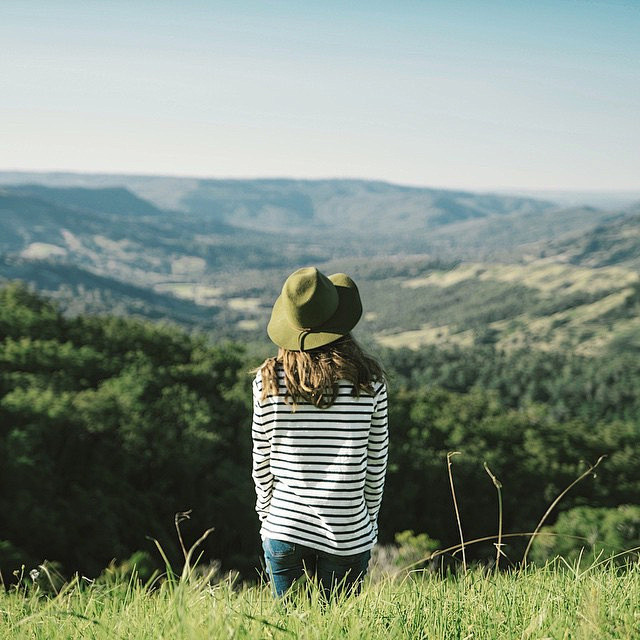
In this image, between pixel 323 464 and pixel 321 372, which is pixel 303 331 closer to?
pixel 321 372

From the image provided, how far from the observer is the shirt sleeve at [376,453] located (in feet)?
8.50

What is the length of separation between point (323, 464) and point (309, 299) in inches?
26.2

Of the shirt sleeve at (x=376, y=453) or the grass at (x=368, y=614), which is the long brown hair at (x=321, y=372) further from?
the grass at (x=368, y=614)

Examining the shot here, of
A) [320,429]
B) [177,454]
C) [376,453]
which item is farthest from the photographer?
[177,454]

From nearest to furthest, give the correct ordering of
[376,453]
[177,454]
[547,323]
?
[376,453], [177,454], [547,323]

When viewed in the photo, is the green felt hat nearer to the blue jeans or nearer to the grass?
the blue jeans

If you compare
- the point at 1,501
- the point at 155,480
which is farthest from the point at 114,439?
the point at 1,501

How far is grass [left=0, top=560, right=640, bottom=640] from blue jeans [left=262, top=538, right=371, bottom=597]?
0.40 metres

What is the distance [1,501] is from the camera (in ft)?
42.2

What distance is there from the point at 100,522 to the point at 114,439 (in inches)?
197

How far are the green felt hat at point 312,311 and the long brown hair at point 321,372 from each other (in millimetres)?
55

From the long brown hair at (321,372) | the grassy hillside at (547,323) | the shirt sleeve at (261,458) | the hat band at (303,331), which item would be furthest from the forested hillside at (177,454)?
the grassy hillside at (547,323)

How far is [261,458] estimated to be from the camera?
266 centimetres

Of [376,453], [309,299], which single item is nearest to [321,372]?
[309,299]
